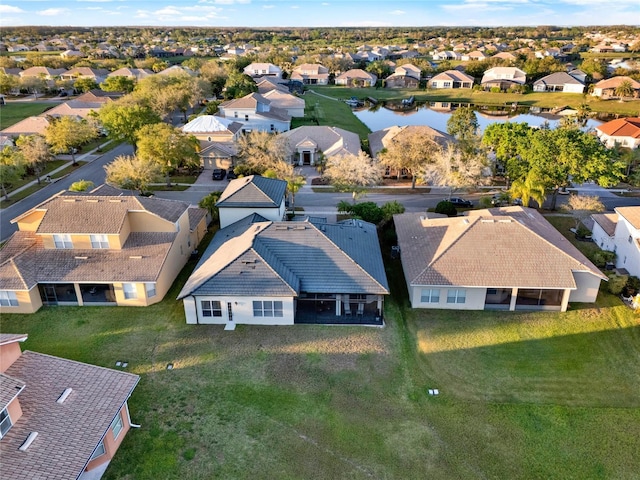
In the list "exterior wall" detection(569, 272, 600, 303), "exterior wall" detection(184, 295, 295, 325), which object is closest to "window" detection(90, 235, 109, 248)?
"exterior wall" detection(184, 295, 295, 325)

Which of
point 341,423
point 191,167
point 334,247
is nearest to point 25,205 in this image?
point 191,167

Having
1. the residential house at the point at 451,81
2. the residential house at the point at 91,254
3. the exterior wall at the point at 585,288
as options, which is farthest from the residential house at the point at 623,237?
the residential house at the point at 451,81

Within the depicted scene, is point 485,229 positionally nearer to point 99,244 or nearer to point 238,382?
point 238,382

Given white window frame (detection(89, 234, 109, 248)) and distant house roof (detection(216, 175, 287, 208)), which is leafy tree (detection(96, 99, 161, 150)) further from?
white window frame (detection(89, 234, 109, 248))

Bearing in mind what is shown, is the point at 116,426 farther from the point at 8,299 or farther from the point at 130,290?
the point at 8,299

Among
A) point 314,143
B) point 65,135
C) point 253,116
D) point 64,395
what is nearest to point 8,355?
point 64,395

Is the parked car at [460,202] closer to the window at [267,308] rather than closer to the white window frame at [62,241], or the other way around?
the window at [267,308]

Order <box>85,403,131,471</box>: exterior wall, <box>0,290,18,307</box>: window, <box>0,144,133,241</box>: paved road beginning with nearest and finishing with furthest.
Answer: <box>85,403,131,471</box>: exterior wall, <box>0,290,18,307</box>: window, <box>0,144,133,241</box>: paved road
